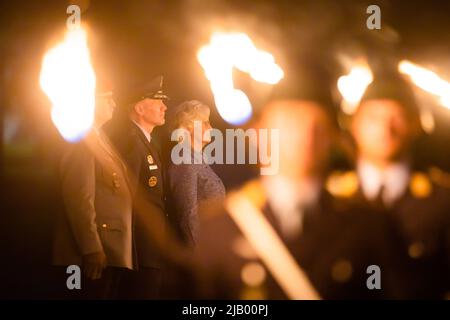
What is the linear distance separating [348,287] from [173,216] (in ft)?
3.23

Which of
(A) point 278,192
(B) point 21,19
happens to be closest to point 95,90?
(B) point 21,19

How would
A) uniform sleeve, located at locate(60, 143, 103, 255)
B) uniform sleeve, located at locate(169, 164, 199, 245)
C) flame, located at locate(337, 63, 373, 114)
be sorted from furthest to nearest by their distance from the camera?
flame, located at locate(337, 63, 373, 114) → uniform sleeve, located at locate(169, 164, 199, 245) → uniform sleeve, located at locate(60, 143, 103, 255)

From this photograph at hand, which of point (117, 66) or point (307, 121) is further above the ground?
point (117, 66)

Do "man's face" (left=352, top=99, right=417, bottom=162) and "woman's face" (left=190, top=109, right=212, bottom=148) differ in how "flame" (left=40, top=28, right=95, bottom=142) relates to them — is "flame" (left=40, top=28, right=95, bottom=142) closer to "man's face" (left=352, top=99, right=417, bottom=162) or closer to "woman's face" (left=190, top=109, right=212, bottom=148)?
"woman's face" (left=190, top=109, right=212, bottom=148)

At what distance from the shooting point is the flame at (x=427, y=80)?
3088 mm

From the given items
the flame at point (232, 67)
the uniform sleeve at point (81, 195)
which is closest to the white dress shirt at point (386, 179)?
the flame at point (232, 67)

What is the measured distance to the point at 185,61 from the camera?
303cm

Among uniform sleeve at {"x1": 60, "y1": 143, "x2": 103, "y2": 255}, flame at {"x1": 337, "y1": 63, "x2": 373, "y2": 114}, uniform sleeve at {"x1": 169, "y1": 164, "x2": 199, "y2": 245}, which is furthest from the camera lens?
flame at {"x1": 337, "y1": 63, "x2": 373, "y2": 114}

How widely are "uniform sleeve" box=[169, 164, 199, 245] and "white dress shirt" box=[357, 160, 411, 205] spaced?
2.91 feet

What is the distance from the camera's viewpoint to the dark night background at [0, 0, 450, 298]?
300 centimetres

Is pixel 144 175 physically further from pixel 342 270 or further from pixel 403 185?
pixel 403 185

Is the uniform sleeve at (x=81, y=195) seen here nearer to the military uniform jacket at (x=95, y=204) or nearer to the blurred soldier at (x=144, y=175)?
the military uniform jacket at (x=95, y=204)

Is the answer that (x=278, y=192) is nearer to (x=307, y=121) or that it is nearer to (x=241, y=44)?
(x=307, y=121)

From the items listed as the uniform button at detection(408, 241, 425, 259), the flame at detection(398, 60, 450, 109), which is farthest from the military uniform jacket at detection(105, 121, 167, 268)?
the flame at detection(398, 60, 450, 109)
